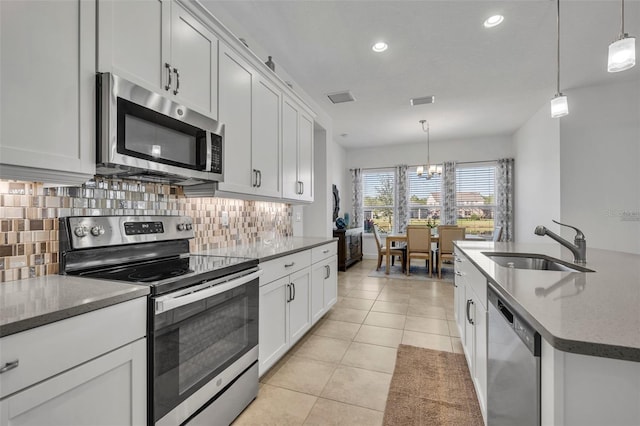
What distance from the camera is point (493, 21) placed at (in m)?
2.60

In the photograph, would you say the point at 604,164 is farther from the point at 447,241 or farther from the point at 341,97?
the point at 341,97

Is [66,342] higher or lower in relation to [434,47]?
lower

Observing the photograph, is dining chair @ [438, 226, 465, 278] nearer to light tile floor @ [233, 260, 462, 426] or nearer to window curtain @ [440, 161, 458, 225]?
light tile floor @ [233, 260, 462, 426]

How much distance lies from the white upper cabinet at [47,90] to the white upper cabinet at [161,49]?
3.5 inches

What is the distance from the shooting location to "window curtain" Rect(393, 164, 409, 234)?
713 cm

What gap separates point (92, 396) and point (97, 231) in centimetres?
78

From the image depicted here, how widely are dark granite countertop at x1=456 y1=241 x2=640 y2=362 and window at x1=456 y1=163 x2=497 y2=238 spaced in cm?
544

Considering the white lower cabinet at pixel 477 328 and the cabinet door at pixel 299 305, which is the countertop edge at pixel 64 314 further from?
the white lower cabinet at pixel 477 328

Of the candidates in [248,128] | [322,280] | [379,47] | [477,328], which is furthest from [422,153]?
[477,328]

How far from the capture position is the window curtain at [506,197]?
6.25 m

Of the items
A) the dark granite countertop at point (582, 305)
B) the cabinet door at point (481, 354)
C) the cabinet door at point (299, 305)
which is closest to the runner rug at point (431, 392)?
the cabinet door at point (481, 354)

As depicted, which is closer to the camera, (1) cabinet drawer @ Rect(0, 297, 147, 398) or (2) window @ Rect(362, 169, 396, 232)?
(1) cabinet drawer @ Rect(0, 297, 147, 398)

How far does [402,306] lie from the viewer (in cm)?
374

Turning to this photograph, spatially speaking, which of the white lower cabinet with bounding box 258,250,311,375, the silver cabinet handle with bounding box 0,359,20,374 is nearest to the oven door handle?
the white lower cabinet with bounding box 258,250,311,375
